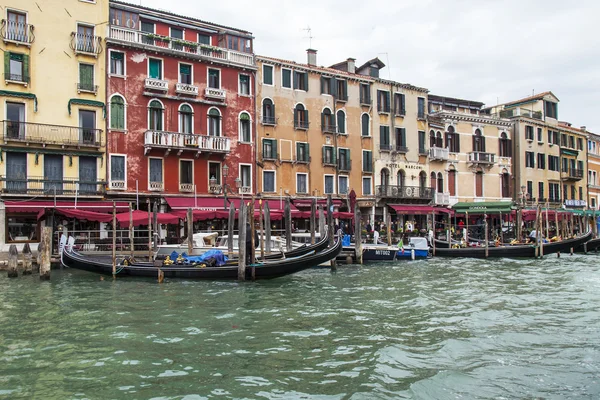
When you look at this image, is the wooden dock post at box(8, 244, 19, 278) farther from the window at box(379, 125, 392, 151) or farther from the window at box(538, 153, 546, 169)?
the window at box(538, 153, 546, 169)

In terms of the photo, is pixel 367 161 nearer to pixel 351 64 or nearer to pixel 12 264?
pixel 351 64

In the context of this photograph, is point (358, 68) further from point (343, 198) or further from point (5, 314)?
point (5, 314)

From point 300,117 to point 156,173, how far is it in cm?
874

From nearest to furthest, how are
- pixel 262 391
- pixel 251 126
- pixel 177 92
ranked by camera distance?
pixel 262 391 < pixel 177 92 < pixel 251 126

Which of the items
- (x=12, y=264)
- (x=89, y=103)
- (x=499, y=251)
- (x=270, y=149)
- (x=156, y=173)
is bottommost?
(x=499, y=251)

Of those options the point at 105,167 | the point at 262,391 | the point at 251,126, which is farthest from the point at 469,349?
the point at 251,126

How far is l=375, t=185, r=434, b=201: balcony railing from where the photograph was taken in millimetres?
31656

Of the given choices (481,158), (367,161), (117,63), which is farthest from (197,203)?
(481,158)

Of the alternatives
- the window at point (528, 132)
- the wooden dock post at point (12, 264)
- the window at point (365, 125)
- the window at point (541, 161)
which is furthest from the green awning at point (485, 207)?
the wooden dock post at point (12, 264)

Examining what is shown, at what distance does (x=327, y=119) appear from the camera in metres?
30.2

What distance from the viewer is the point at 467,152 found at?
3628 cm

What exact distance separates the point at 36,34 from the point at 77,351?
17.9m

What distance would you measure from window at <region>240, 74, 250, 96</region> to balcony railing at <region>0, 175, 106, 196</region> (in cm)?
837

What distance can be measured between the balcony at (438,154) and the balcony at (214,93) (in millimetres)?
14782
